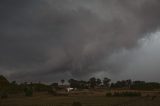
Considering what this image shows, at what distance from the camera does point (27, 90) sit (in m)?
149

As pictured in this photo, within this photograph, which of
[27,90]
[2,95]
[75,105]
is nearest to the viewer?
[75,105]

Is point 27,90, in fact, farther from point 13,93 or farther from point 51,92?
point 51,92

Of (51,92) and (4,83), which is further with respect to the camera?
(4,83)

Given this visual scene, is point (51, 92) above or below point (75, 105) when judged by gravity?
above

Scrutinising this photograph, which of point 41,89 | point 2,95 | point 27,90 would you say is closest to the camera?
point 2,95

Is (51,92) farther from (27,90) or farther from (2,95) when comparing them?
(2,95)

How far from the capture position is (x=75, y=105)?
257ft

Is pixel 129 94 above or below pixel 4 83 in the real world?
below

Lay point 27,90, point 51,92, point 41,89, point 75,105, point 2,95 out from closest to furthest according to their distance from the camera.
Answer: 1. point 75,105
2. point 2,95
3. point 27,90
4. point 51,92
5. point 41,89

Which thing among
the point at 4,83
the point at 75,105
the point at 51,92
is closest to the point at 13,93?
the point at 51,92

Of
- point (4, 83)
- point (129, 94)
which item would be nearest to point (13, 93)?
point (4, 83)

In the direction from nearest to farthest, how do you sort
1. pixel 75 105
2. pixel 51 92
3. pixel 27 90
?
1. pixel 75 105
2. pixel 27 90
3. pixel 51 92

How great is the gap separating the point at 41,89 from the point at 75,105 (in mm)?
111109

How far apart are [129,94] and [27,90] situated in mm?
46493
